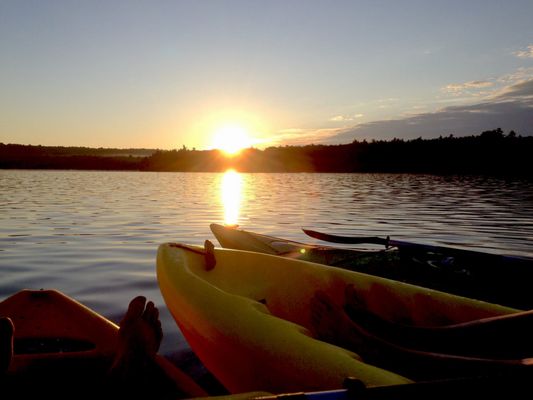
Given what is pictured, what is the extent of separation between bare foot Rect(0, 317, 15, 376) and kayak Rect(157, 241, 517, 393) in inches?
56.2

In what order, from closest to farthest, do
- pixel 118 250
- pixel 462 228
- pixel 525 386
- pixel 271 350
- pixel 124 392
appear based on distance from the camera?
pixel 525 386
pixel 124 392
pixel 271 350
pixel 118 250
pixel 462 228

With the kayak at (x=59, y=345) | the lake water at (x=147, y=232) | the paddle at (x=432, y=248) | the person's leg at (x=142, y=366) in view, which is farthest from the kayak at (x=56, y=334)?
the paddle at (x=432, y=248)

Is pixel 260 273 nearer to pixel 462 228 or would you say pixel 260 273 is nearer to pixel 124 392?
pixel 124 392

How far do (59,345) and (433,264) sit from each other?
5.13 meters

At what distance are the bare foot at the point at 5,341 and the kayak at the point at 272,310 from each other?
143 cm

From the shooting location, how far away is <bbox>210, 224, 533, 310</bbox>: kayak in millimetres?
5676

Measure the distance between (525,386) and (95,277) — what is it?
22.0 ft

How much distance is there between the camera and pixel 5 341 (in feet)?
7.29

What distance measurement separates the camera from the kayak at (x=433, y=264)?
5676mm

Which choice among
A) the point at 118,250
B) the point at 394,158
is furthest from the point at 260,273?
the point at 394,158

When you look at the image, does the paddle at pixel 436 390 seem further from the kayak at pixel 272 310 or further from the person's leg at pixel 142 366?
the person's leg at pixel 142 366

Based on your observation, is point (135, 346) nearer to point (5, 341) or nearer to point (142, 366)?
point (142, 366)

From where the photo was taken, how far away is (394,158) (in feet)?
307

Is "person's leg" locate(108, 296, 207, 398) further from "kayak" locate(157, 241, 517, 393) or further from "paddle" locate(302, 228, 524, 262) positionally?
"paddle" locate(302, 228, 524, 262)
